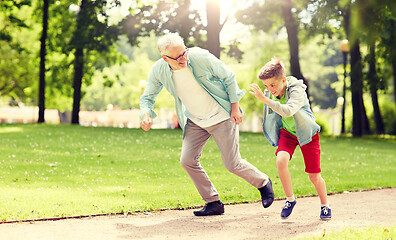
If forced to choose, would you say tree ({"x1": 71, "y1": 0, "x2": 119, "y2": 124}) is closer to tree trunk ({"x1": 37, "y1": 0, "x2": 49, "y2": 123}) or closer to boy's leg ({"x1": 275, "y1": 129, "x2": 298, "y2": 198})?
tree trunk ({"x1": 37, "y1": 0, "x2": 49, "y2": 123})

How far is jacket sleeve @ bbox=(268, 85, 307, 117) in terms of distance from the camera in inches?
212

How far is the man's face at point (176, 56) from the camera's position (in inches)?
210

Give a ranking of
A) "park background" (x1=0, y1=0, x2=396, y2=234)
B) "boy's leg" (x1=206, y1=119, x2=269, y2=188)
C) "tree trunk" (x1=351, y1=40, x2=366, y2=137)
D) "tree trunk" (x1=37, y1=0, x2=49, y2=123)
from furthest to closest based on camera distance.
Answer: "tree trunk" (x1=351, y1=40, x2=366, y2=137)
"tree trunk" (x1=37, y1=0, x2=49, y2=123)
"park background" (x1=0, y1=0, x2=396, y2=234)
"boy's leg" (x1=206, y1=119, x2=269, y2=188)

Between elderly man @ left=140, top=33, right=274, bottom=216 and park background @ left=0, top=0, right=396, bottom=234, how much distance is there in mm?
1027

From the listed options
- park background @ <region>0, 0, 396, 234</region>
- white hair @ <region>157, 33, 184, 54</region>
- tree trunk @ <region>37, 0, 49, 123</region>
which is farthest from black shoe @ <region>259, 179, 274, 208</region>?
tree trunk @ <region>37, 0, 49, 123</region>

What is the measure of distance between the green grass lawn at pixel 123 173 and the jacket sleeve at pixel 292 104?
2006 millimetres

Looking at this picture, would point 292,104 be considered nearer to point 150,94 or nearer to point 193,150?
point 193,150

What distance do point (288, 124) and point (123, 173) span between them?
15.5 feet

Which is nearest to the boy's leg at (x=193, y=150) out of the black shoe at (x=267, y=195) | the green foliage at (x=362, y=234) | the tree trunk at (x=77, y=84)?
the black shoe at (x=267, y=195)

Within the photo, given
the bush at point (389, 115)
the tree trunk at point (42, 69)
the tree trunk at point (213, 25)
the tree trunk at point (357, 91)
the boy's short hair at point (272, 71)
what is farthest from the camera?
the bush at point (389, 115)

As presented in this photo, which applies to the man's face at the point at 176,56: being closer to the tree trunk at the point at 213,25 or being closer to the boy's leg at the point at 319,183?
the boy's leg at the point at 319,183

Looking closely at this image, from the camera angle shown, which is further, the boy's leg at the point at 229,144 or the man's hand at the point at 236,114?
the boy's leg at the point at 229,144

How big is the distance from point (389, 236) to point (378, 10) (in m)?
17.9

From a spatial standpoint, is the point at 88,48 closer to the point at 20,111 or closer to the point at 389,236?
the point at 389,236
